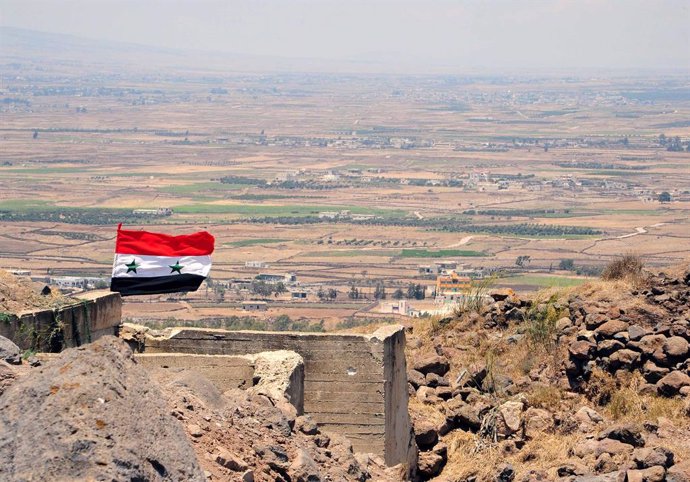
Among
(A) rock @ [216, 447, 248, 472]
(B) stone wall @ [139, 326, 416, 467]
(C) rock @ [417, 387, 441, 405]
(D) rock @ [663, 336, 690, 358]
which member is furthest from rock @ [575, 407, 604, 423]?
(A) rock @ [216, 447, 248, 472]

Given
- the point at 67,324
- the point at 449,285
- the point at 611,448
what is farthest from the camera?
the point at 449,285

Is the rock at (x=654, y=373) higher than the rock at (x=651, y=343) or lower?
lower

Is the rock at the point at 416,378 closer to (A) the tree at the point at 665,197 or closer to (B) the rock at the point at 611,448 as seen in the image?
(B) the rock at the point at 611,448

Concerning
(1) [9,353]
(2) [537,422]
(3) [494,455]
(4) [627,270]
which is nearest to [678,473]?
(3) [494,455]

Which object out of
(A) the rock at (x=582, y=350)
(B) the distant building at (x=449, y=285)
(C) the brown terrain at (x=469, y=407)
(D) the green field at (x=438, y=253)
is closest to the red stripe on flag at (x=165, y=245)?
(C) the brown terrain at (x=469, y=407)

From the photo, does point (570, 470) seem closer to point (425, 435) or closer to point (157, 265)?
point (425, 435)

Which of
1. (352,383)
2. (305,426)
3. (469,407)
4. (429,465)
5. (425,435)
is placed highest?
(305,426)

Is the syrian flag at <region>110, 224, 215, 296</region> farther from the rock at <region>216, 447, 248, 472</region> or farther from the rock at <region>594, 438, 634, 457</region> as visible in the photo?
the rock at <region>216, 447, 248, 472</region>
